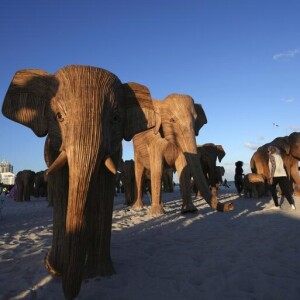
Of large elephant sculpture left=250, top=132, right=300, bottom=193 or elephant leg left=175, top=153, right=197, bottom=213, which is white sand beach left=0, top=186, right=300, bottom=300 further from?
large elephant sculpture left=250, top=132, right=300, bottom=193

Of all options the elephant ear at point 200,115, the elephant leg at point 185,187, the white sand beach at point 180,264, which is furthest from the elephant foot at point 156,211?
the elephant ear at point 200,115

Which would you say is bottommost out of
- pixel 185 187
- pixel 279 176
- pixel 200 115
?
pixel 185 187

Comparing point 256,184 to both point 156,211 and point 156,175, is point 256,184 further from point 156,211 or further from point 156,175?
point 156,175

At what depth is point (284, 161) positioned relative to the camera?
42.5ft

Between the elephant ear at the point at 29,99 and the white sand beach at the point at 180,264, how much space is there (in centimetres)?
147

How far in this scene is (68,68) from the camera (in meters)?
2.98

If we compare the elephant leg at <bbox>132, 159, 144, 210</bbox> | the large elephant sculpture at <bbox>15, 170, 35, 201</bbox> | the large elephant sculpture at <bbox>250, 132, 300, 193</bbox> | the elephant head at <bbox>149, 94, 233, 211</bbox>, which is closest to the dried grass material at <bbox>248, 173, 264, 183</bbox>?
the large elephant sculpture at <bbox>250, 132, 300, 193</bbox>

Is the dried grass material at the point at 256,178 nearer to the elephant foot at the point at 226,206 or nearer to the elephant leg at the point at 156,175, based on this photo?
the elephant leg at the point at 156,175

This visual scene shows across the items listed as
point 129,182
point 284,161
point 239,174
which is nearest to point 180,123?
point 129,182

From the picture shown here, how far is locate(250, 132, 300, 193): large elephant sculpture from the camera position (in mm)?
12898

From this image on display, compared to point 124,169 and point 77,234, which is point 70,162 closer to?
point 77,234

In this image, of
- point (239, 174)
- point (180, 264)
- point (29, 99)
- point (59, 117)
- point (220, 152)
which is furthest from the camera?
point (239, 174)

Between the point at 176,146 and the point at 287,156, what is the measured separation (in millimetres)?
7598

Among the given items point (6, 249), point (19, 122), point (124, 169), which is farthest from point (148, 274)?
point (124, 169)
